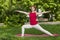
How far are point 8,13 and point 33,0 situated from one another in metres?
2.60

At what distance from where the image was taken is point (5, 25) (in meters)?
18.4

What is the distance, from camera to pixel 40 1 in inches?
742

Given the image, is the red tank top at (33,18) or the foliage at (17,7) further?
the foliage at (17,7)

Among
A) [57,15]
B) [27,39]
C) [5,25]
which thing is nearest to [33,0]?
[5,25]

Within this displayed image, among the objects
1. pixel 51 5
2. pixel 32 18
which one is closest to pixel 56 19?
pixel 51 5

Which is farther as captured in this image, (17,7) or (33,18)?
(17,7)

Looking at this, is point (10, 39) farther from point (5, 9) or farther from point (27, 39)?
point (5, 9)

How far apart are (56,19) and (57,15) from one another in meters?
0.31

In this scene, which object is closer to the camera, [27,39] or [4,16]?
[27,39]

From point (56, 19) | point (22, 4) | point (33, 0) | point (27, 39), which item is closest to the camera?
point (27, 39)

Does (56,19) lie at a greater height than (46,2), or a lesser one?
lesser

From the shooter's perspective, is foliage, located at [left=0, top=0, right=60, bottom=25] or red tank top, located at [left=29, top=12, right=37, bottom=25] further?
foliage, located at [left=0, top=0, right=60, bottom=25]

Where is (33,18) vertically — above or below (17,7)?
above

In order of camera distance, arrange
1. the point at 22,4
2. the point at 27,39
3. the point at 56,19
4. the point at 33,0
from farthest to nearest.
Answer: the point at 56,19, the point at 22,4, the point at 33,0, the point at 27,39
